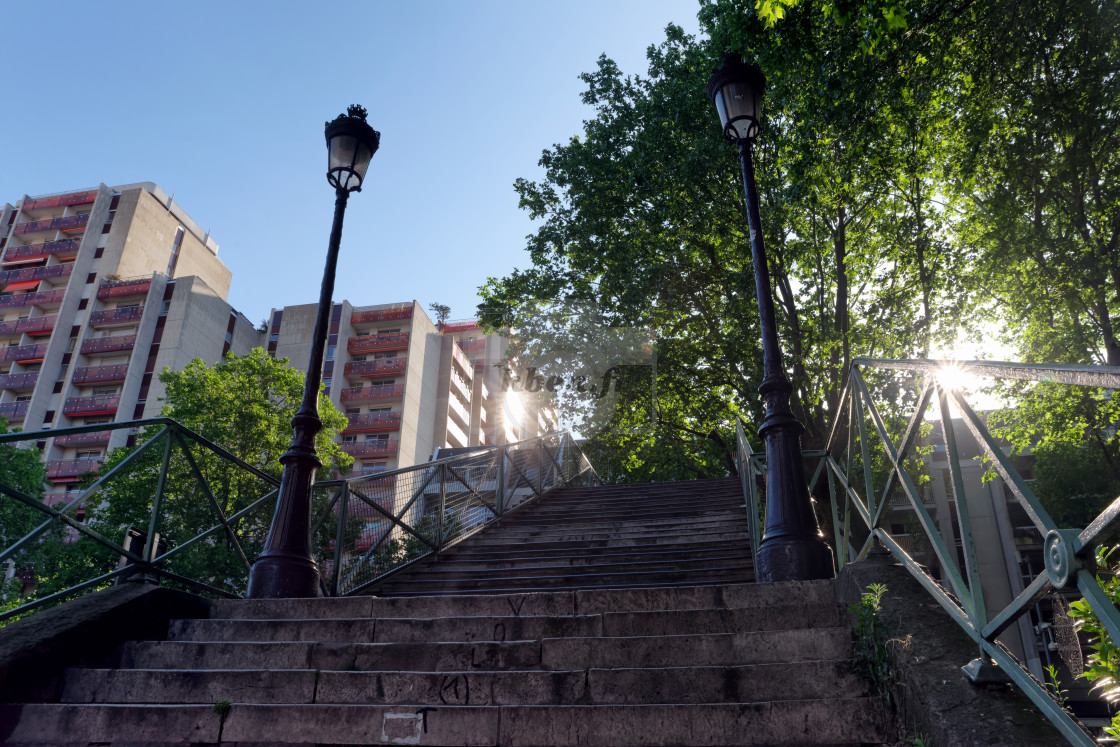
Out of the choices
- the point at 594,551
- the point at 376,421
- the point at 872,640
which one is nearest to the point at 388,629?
the point at 872,640

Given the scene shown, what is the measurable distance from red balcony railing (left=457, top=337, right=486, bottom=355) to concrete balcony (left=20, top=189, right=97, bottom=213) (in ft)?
107

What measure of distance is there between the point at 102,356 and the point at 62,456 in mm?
7689

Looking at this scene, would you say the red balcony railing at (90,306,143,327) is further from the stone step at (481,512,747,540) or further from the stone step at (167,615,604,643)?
the stone step at (167,615,604,643)

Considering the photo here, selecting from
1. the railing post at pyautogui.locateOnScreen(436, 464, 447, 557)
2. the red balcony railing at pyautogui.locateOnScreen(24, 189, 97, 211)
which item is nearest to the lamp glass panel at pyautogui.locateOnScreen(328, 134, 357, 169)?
the railing post at pyautogui.locateOnScreen(436, 464, 447, 557)

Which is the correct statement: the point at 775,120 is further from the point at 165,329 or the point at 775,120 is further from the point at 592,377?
the point at 165,329

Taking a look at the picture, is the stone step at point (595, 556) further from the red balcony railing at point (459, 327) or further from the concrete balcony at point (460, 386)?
the red balcony railing at point (459, 327)

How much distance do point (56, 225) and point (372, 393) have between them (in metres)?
27.8

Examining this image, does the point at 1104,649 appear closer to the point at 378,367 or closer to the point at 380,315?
the point at 378,367

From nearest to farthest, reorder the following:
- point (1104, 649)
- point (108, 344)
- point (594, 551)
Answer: point (1104, 649) < point (594, 551) < point (108, 344)

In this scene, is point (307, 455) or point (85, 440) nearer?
point (307, 455)

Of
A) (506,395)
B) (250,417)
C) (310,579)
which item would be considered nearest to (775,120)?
(310,579)

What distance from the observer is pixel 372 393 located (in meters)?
56.9

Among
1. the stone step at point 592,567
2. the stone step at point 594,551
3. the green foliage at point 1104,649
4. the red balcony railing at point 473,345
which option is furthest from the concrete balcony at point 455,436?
the green foliage at point 1104,649

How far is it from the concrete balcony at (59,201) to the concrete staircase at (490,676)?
210ft
